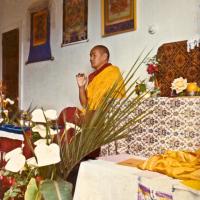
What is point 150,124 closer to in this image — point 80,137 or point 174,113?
point 174,113

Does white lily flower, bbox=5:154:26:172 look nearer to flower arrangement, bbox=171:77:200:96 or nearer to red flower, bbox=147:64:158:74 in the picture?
flower arrangement, bbox=171:77:200:96

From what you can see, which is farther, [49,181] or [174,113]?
[174,113]

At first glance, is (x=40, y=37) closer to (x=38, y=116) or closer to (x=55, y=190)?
(x=38, y=116)

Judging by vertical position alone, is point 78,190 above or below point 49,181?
below

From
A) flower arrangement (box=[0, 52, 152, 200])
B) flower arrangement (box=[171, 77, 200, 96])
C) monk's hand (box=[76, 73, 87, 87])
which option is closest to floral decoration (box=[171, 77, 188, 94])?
flower arrangement (box=[171, 77, 200, 96])

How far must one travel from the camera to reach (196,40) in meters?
3.16

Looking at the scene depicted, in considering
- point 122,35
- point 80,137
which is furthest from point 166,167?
point 122,35

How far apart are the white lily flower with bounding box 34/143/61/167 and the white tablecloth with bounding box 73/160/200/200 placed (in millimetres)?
576

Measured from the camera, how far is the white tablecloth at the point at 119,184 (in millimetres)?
1405

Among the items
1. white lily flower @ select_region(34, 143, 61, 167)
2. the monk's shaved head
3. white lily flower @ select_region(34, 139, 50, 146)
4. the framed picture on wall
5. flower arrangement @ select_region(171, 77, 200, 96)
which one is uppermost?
the framed picture on wall

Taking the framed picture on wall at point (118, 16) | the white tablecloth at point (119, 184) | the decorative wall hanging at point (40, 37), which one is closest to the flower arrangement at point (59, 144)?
the white tablecloth at point (119, 184)

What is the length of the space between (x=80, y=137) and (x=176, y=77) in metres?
2.30

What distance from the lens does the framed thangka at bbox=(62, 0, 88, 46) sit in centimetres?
466

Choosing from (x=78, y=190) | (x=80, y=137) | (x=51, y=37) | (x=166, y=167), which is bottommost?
(x=78, y=190)
